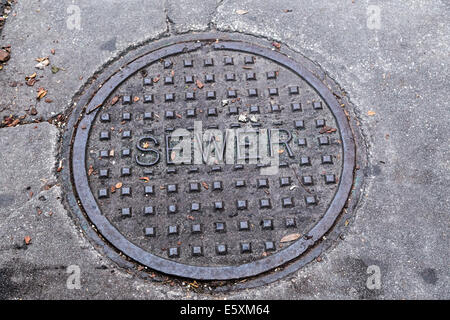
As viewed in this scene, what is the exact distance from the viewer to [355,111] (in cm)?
348

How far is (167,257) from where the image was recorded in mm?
3035

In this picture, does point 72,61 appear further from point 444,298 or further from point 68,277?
point 444,298

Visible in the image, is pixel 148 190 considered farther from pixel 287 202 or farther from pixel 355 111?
pixel 355 111

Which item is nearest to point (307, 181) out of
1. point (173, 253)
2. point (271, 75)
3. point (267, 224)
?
point (267, 224)

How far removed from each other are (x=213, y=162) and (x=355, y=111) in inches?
44.5

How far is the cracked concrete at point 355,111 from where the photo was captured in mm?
2963

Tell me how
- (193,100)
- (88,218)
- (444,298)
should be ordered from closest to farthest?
1. (444,298)
2. (88,218)
3. (193,100)

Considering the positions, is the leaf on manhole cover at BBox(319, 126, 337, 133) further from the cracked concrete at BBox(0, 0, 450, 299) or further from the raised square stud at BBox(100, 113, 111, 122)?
the raised square stud at BBox(100, 113, 111, 122)

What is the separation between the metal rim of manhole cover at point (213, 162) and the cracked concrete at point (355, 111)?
175 millimetres

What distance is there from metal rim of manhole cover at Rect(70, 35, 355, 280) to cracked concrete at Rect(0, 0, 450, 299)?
18cm

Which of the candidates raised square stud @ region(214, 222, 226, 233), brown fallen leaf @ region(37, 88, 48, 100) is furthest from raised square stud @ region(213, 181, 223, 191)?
brown fallen leaf @ region(37, 88, 48, 100)

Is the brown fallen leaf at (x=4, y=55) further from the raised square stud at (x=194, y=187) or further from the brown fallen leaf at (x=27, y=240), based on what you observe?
the raised square stud at (x=194, y=187)

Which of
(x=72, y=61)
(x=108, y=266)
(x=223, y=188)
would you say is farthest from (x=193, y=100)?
(x=108, y=266)

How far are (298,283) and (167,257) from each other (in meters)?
0.85
